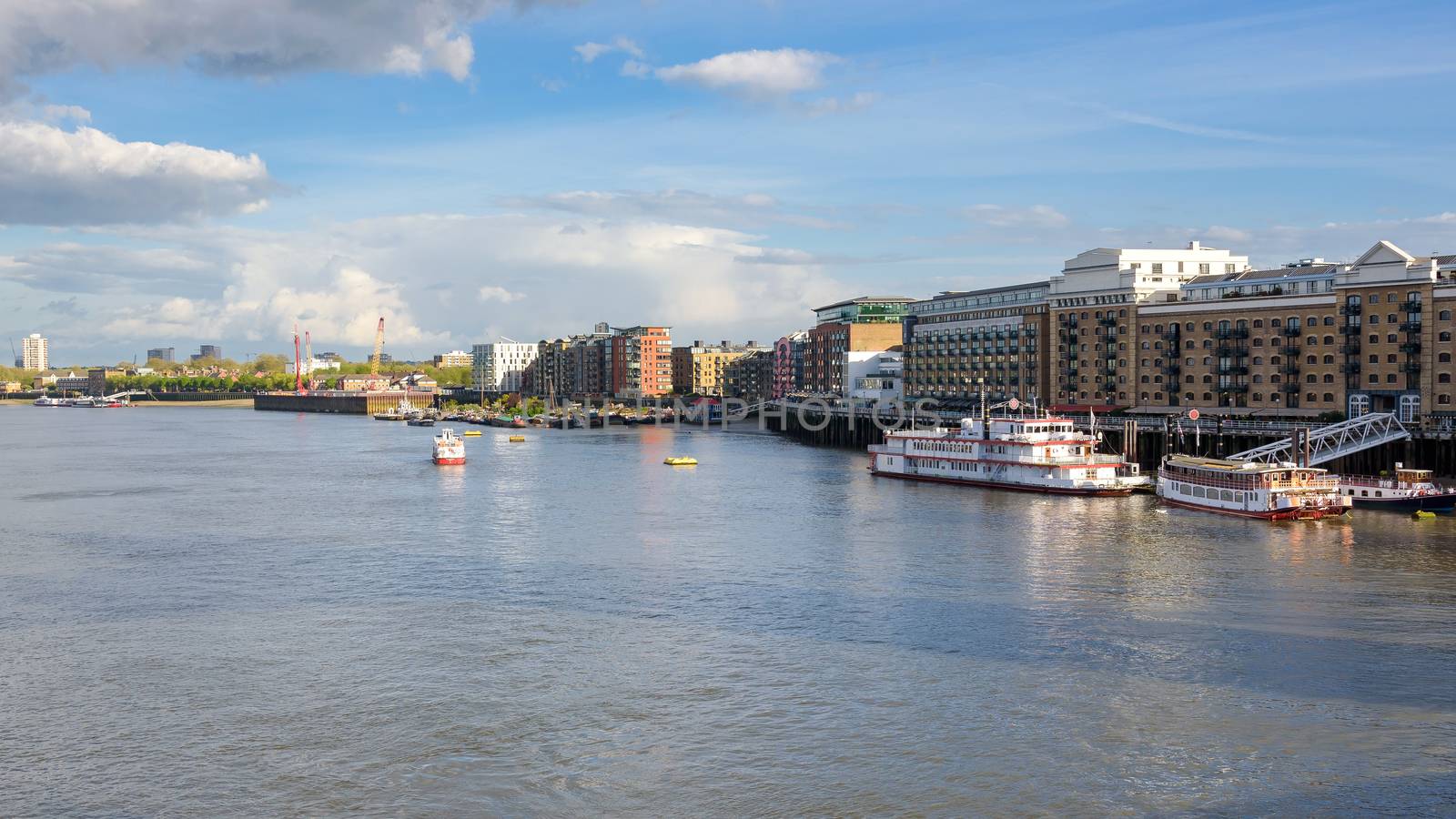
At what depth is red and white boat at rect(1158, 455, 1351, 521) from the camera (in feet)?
259

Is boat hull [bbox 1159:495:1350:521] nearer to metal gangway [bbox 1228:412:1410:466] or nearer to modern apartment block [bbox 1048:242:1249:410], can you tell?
metal gangway [bbox 1228:412:1410:466]

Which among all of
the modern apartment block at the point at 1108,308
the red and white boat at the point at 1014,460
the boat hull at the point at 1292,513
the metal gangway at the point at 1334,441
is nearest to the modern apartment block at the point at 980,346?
the modern apartment block at the point at 1108,308

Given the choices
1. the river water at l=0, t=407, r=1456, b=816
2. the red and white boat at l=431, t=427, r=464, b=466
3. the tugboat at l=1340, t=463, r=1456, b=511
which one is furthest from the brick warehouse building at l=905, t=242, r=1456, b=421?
the red and white boat at l=431, t=427, r=464, b=466

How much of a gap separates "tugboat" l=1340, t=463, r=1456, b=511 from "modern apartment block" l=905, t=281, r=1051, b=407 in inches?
2323

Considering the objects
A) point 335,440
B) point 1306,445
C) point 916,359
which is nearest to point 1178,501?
point 1306,445

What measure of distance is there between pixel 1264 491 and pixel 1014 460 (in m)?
24.6

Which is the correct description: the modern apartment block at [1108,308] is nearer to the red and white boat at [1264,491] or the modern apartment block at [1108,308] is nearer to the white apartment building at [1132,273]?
the white apartment building at [1132,273]

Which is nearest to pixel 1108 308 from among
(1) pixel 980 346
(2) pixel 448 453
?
(1) pixel 980 346

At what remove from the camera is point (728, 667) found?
42750 mm

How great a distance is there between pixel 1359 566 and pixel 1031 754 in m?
34.2

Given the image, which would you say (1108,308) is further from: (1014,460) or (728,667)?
(728,667)

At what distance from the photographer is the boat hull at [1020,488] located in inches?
3725

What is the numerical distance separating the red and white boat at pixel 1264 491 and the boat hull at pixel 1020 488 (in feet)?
26.4

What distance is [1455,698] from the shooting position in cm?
3862
